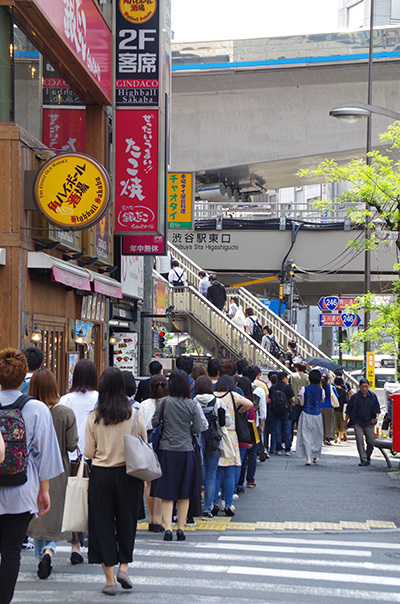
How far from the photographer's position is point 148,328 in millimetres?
20609

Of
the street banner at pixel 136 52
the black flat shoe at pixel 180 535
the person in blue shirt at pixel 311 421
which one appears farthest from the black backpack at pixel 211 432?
the street banner at pixel 136 52

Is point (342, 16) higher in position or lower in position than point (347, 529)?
higher

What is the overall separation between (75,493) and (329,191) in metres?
57.5

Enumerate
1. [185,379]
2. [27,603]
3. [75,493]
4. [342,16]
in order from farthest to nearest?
[342,16]
[185,379]
[75,493]
[27,603]

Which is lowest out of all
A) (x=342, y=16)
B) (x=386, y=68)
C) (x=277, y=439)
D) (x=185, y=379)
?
(x=277, y=439)

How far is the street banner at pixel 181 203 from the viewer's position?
27.4 metres

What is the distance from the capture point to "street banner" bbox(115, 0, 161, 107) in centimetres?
1747

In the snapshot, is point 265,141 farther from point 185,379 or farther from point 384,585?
Answer: point 384,585

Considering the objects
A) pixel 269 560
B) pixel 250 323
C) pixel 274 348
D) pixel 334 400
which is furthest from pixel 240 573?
pixel 250 323

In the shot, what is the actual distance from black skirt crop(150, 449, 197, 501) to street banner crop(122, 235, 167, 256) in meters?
9.90

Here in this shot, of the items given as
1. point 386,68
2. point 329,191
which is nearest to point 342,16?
point 329,191

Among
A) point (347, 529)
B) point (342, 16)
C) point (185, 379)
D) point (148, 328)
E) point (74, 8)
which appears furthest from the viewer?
point (342, 16)

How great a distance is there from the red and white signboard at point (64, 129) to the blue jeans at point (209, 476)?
6147mm

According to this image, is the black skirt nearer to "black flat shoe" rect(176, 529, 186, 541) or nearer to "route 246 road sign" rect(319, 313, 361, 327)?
"black flat shoe" rect(176, 529, 186, 541)
